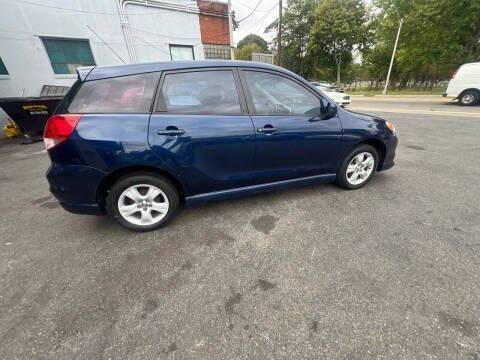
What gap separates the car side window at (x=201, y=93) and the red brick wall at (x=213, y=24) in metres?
11.1

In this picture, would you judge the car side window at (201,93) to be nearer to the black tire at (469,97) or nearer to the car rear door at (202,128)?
the car rear door at (202,128)

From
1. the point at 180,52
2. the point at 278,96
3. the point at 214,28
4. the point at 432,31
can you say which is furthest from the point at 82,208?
the point at 432,31

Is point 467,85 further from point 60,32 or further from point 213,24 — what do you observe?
point 60,32

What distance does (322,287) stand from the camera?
172 cm

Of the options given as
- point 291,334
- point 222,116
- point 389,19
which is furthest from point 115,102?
point 389,19

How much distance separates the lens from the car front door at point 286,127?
2393 millimetres

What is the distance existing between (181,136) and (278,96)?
4.07ft

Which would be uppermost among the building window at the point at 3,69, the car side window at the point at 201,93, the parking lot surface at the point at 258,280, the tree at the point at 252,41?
the tree at the point at 252,41

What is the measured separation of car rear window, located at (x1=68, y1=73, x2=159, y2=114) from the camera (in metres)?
2.02

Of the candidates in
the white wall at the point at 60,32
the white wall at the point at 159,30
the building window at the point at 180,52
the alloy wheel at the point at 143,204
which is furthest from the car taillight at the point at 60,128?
the building window at the point at 180,52

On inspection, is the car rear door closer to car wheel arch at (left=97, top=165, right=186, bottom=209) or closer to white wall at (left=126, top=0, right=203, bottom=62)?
car wheel arch at (left=97, top=165, right=186, bottom=209)

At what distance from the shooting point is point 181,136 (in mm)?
2113

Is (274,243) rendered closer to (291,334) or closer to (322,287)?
(322,287)

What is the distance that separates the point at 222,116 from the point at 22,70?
32.5 feet
